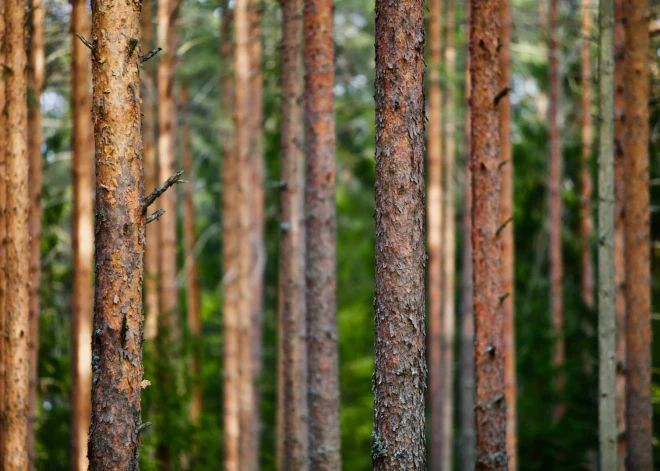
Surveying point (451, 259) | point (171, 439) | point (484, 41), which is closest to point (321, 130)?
point (484, 41)

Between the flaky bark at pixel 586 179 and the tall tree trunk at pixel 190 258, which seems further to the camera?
the flaky bark at pixel 586 179

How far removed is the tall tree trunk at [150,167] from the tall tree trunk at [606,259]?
740 cm

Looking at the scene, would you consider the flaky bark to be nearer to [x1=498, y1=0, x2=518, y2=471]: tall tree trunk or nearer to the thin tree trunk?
[x1=498, y1=0, x2=518, y2=471]: tall tree trunk

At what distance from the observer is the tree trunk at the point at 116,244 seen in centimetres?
611

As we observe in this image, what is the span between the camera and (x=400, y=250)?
6.59 metres

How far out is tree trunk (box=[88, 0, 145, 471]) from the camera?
6.11m

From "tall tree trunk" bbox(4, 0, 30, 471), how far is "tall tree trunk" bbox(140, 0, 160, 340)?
15.0 feet

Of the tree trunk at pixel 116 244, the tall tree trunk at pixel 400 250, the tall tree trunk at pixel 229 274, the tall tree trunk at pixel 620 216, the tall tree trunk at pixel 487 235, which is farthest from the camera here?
the tall tree trunk at pixel 229 274

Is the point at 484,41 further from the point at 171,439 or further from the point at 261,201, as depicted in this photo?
the point at 261,201

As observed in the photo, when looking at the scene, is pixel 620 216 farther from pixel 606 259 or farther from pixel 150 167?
pixel 150 167

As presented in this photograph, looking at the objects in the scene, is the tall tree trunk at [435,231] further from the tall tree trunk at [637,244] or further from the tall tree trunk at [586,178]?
the tall tree trunk at [637,244]

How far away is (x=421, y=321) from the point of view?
261 inches

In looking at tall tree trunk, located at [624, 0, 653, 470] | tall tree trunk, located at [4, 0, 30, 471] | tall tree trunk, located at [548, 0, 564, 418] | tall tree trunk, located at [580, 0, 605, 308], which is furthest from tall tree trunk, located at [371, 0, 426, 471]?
tall tree trunk, located at [580, 0, 605, 308]

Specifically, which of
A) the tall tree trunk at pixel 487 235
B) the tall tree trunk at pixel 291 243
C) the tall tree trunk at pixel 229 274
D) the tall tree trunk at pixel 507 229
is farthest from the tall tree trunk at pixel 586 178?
the tall tree trunk at pixel 487 235
